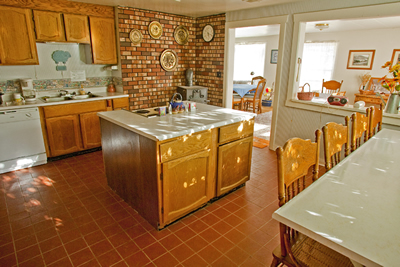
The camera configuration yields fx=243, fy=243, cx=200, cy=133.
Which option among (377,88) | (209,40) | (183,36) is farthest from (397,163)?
(377,88)

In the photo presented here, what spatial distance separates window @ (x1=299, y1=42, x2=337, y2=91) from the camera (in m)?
6.82

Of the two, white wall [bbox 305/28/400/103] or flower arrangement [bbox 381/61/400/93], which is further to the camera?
white wall [bbox 305/28/400/103]

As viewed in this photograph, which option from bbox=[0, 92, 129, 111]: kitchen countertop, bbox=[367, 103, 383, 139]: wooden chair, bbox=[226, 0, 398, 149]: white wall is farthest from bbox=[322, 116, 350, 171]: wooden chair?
bbox=[0, 92, 129, 111]: kitchen countertop

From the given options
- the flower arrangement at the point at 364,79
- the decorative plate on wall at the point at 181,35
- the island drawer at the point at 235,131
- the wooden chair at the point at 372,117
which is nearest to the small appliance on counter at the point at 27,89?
the decorative plate on wall at the point at 181,35

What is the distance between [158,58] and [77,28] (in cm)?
137

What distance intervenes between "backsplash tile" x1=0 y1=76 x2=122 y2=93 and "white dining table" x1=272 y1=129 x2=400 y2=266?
3800 mm

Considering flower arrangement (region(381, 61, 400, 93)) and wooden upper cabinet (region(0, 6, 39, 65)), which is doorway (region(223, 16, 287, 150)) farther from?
wooden upper cabinet (region(0, 6, 39, 65))

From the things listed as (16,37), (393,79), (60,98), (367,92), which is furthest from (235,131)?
(367,92)

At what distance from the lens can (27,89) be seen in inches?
142

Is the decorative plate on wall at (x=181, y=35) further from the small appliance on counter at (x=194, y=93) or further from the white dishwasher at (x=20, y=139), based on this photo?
the white dishwasher at (x=20, y=139)

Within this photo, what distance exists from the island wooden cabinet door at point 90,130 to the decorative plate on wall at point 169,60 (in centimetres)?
158

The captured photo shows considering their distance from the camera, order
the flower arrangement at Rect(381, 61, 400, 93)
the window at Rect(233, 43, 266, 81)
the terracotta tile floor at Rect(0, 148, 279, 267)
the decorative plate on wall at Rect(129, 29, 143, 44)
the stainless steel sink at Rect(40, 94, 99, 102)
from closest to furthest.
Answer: the terracotta tile floor at Rect(0, 148, 279, 267) < the flower arrangement at Rect(381, 61, 400, 93) < the stainless steel sink at Rect(40, 94, 99, 102) < the decorative plate on wall at Rect(129, 29, 143, 44) < the window at Rect(233, 43, 266, 81)

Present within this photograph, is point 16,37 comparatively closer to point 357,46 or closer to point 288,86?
point 288,86

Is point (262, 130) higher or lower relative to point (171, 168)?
lower
